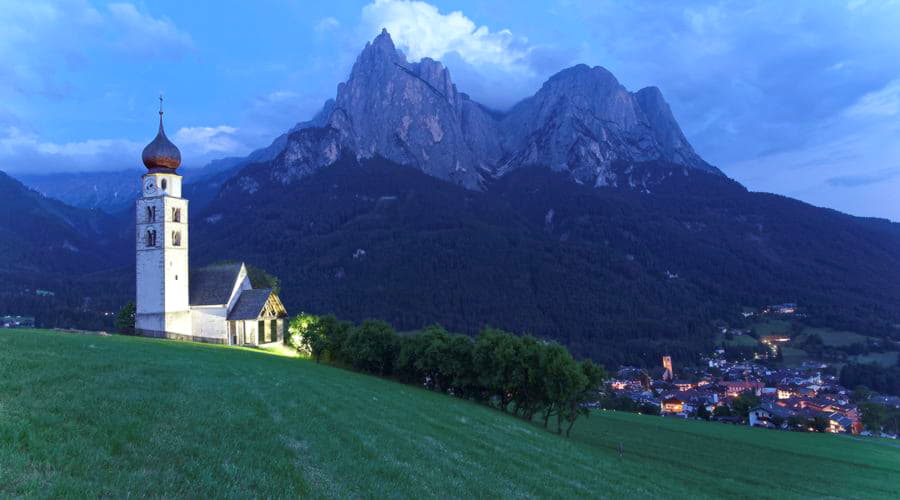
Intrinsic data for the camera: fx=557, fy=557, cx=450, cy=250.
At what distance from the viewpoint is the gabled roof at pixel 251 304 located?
63500mm

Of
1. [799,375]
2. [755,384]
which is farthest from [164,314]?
[799,375]

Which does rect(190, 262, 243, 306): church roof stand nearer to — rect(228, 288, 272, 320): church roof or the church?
the church

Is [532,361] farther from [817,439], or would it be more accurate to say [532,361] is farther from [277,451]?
[817,439]

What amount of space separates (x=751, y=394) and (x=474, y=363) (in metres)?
98.2

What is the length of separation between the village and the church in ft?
213

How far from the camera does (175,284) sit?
61.1 meters

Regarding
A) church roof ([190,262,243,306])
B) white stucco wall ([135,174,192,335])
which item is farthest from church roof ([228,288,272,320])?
white stucco wall ([135,174,192,335])

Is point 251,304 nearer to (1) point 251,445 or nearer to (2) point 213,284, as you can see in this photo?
Result: (2) point 213,284

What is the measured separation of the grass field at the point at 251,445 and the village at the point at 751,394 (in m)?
69.4

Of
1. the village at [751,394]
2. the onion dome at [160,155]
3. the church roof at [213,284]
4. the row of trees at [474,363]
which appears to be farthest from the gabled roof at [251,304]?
the village at [751,394]

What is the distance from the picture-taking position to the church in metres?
60.1

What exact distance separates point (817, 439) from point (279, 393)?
76611 millimetres

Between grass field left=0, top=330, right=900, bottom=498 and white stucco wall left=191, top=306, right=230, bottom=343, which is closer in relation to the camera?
grass field left=0, top=330, right=900, bottom=498

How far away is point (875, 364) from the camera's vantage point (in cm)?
15175
